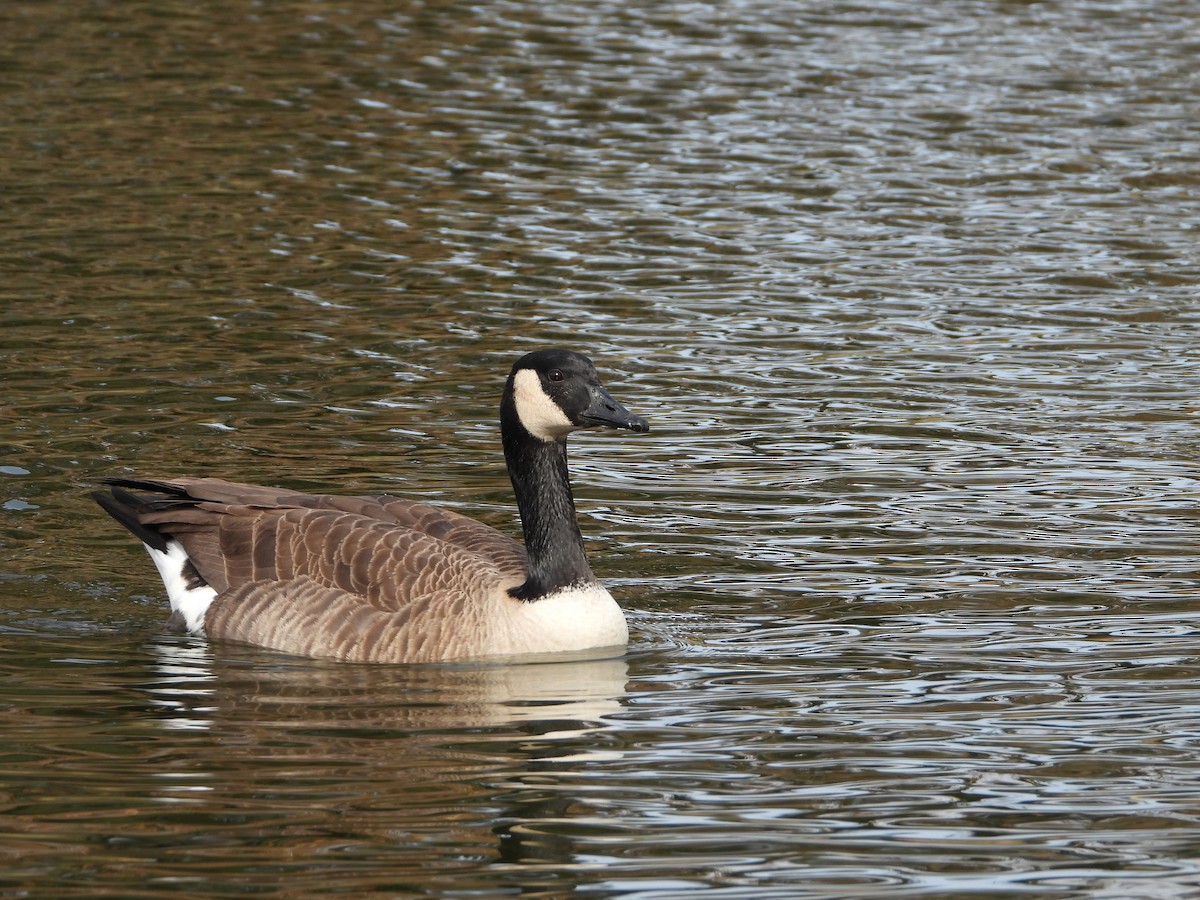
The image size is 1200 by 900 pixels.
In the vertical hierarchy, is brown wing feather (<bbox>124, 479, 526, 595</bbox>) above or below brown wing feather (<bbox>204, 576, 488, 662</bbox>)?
above

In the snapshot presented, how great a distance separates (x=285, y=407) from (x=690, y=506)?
11.9ft

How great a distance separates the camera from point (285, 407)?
15539mm

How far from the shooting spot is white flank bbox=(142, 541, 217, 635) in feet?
37.8

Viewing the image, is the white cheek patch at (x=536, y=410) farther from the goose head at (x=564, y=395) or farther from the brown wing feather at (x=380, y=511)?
the brown wing feather at (x=380, y=511)

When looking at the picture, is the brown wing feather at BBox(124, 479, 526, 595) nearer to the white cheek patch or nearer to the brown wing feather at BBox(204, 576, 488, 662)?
the brown wing feather at BBox(204, 576, 488, 662)

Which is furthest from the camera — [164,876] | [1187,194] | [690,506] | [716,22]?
[716,22]

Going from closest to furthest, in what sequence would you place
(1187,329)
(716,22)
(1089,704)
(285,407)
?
1. (1089,704)
2. (285,407)
3. (1187,329)
4. (716,22)

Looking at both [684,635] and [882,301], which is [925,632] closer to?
[684,635]

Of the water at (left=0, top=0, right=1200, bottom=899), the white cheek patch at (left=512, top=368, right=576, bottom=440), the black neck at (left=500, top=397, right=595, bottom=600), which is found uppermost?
the white cheek patch at (left=512, top=368, right=576, bottom=440)

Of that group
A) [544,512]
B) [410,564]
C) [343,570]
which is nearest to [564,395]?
[544,512]

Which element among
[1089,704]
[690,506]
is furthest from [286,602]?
[1089,704]

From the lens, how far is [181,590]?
459 inches

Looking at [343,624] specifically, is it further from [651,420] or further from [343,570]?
[651,420]

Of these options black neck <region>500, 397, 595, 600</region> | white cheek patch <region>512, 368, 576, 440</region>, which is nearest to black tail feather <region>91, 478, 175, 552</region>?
black neck <region>500, 397, 595, 600</region>
